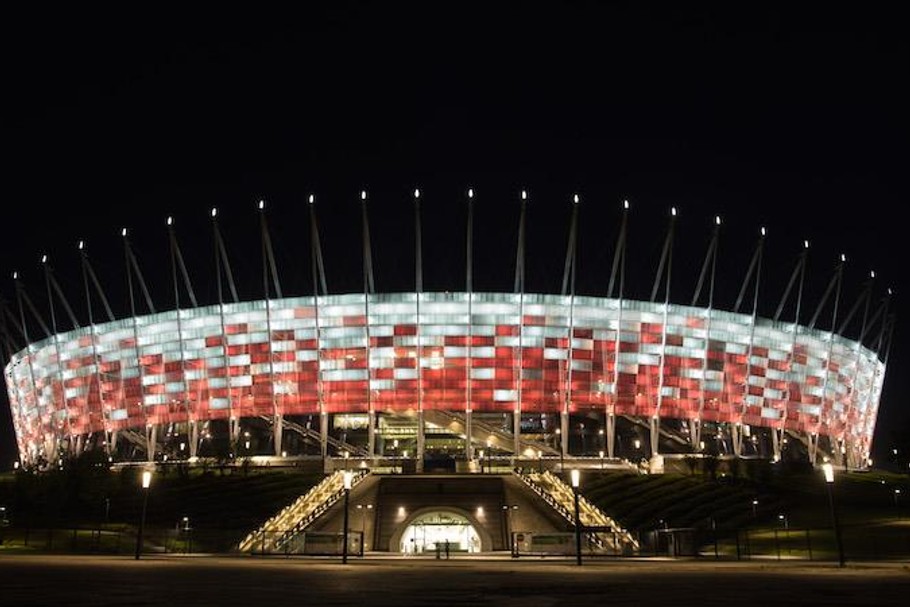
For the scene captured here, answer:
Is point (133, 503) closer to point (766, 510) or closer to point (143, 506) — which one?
point (143, 506)

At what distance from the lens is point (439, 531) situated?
2517 inches

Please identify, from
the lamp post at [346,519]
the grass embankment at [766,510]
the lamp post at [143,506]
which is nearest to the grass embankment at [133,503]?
the lamp post at [143,506]

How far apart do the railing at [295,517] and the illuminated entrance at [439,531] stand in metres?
6.33

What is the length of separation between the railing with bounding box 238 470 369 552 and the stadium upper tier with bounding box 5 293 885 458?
128 feet

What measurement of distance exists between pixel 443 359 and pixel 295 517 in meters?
54.8

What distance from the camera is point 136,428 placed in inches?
5113

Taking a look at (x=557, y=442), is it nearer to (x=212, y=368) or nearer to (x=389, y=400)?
(x=389, y=400)

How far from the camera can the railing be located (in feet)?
159

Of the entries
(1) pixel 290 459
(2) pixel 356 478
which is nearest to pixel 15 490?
(2) pixel 356 478

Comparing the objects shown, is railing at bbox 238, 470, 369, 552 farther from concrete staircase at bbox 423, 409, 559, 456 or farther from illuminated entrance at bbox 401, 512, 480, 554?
concrete staircase at bbox 423, 409, 559, 456

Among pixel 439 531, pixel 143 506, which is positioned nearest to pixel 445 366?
pixel 439 531

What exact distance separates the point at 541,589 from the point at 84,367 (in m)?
119

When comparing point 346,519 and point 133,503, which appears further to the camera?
point 133,503

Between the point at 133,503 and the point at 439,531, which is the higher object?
the point at 133,503
